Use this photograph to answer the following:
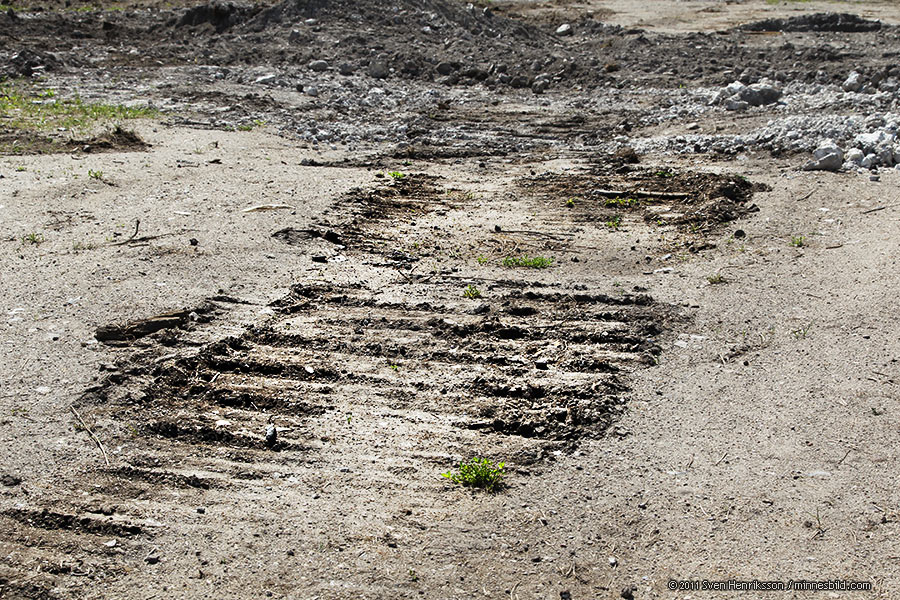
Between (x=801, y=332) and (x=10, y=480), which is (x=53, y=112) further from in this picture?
(x=801, y=332)

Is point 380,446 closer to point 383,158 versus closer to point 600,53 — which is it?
point 383,158

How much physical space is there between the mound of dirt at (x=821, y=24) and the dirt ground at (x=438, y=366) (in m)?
12.1

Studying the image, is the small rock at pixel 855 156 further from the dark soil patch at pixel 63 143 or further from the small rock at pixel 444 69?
the small rock at pixel 444 69

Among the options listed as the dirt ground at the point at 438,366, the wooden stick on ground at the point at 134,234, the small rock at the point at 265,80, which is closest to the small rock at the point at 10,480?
the dirt ground at the point at 438,366

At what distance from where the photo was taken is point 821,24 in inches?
889

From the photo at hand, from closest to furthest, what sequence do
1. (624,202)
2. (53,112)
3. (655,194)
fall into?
(624,202) < (655,194) < (53,112)

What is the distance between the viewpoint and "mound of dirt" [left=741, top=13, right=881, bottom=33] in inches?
876

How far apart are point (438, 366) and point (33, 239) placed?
163 inches

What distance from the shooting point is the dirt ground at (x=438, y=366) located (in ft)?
12.8

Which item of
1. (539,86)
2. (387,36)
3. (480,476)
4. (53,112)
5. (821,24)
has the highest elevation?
(387,36)

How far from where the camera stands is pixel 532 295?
6723 millimetres

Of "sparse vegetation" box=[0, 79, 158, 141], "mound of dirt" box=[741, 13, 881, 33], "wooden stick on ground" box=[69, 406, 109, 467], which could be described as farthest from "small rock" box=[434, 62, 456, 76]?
"wooden stick on ground" box=[69, 406, 109, 467]

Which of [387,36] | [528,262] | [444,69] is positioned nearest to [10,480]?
[528,262]

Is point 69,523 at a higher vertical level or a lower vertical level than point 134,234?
lower
